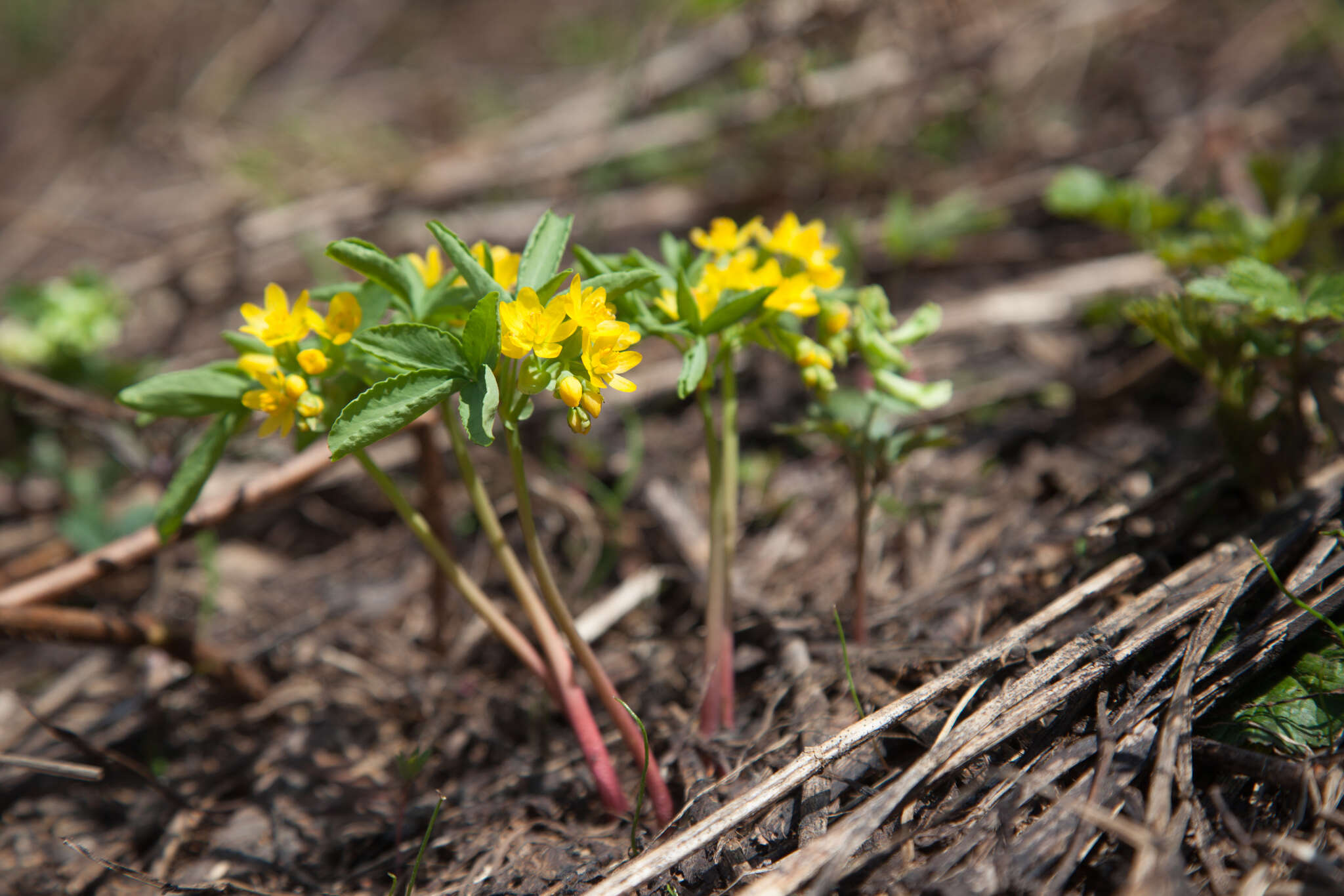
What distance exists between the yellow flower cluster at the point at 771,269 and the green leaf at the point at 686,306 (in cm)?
3

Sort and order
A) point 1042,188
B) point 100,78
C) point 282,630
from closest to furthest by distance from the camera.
Result: point 282,630 < point 1042,188 < point 100,78

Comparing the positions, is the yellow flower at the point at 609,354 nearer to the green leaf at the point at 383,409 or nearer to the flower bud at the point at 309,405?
the green leaf at the point at 383,409

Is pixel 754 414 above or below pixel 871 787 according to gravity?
above

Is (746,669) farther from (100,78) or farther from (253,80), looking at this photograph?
(100,78)

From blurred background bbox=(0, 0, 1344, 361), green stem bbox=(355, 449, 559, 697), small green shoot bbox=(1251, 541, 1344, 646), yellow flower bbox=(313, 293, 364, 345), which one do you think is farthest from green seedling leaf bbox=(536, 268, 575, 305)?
blurred background bbox=(0, 0, 1344, 361)

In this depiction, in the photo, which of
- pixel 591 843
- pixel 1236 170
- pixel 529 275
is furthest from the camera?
pixel 1236 170

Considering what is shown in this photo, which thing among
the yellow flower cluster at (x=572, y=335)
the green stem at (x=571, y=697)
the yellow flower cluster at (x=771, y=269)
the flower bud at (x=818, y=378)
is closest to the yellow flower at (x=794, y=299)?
the yellow flower cluster at (x=771, y=269)

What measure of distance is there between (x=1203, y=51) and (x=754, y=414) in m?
4.14

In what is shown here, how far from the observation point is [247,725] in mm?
2650

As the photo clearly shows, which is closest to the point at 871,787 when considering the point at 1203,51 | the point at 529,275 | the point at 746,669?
the point at 746,669

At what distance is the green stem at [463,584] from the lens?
73.0 inches

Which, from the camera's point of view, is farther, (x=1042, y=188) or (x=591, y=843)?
(x=1042, y=188)

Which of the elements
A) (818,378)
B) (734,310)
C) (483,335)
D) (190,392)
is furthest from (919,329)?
(190,392)

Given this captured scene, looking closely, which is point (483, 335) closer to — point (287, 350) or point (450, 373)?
point (450, 373)
